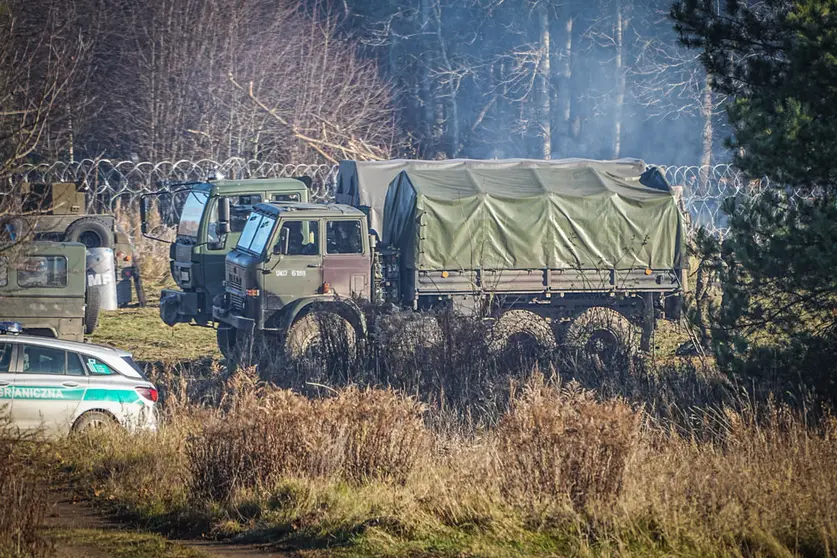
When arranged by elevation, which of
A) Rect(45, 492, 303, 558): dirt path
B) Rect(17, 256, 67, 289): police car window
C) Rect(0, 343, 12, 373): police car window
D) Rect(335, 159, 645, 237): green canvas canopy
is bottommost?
Rect(45, 492, 303, 558): dirt path

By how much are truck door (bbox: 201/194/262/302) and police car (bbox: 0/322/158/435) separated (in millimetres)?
5672

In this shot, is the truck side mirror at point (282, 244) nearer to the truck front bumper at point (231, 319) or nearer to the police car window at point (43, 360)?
the truck front bumper at point (231, 319)

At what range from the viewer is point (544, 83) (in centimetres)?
3847

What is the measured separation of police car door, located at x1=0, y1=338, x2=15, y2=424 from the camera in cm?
1129

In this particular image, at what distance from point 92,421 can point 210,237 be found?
6423 millimetres

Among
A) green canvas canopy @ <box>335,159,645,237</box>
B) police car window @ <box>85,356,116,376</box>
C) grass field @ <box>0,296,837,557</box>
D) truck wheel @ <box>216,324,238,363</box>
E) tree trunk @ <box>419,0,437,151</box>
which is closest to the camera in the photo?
grass field @ <box>0,296,837,557</box>

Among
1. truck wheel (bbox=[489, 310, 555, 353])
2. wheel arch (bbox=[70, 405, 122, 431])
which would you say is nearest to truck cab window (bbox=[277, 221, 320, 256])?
truck wheel (bbox=[489, 310, 555, 353])

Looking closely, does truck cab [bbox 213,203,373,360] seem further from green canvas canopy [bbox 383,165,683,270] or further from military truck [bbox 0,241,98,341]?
military truck [bbox 0,241,98,341]

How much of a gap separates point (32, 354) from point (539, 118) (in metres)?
29.6

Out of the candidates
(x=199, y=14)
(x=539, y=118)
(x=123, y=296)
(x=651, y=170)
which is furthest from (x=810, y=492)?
(x=539, y=118)

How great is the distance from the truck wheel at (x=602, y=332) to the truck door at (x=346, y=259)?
3.02 metres

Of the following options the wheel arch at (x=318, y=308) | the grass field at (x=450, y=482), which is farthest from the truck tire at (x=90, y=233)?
the grass field at (x=450, y=482)

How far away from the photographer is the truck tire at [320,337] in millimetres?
14531

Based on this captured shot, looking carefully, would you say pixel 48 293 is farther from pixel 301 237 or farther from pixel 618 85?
pixel 618 85
